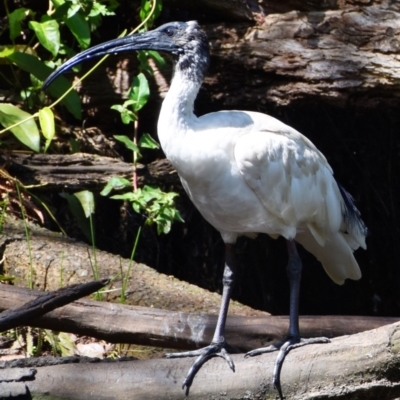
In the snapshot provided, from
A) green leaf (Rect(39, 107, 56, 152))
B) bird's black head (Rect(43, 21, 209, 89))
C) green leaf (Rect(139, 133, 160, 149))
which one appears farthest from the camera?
green leaf (Rect(139, 133, 160, 149))

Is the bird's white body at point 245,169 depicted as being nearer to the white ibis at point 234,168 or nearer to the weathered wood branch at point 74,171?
the white ibis at point 234,168

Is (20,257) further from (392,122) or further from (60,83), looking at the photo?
(392,122)

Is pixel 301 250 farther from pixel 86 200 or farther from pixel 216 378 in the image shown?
pixel 216 378

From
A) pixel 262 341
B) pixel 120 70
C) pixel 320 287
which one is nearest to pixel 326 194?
pixel 262 341

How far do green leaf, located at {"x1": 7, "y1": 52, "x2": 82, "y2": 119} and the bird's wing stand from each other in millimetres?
1917

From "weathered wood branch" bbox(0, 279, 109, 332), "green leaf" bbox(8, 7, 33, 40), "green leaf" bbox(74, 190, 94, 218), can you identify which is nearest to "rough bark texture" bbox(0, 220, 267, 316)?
"green leaf" bbox(74, 190, 94, 218)

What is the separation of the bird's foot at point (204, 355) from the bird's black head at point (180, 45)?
1.21 metres

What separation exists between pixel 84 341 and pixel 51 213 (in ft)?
3.58

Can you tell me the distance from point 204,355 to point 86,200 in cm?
227

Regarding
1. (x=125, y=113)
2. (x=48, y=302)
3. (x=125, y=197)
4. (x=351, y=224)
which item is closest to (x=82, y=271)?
(x=125, y=197)

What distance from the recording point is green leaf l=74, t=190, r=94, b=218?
5.83 m

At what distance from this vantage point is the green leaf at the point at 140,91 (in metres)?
5.85

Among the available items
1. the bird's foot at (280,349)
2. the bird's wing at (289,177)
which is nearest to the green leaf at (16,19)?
the bird's wing at (289,177)

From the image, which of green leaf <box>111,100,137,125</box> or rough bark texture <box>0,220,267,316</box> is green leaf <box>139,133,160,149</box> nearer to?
green leaf <box>111,100,137,125</box>
